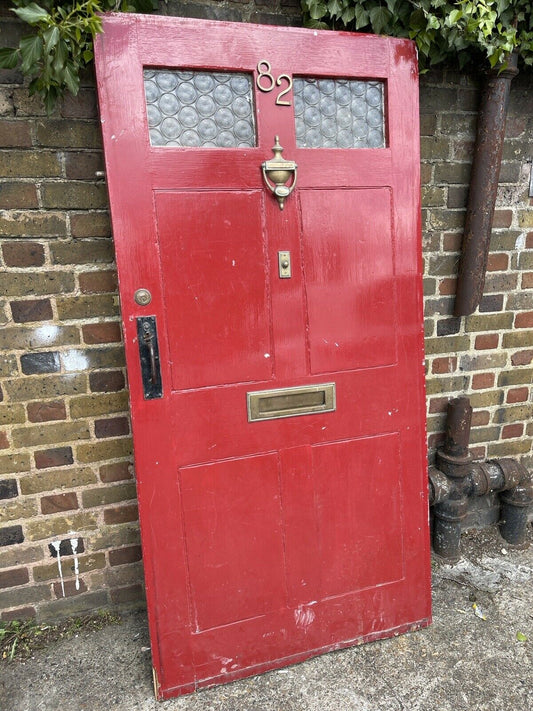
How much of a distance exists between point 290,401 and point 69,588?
1.33 m

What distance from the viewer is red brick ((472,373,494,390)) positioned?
8.16ft

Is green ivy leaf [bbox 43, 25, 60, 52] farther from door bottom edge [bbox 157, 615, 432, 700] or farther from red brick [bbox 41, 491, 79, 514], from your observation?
door bottom edge [bbox 157, 615, 432, 700]

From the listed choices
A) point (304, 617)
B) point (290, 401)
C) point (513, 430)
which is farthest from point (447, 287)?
point (304, 617)

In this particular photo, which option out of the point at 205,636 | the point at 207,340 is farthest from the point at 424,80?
the point at 205,636

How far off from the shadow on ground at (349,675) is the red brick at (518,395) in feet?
3.18

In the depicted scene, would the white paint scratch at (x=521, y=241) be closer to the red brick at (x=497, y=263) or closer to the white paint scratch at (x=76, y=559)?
the red brick at (x=497, y=263)

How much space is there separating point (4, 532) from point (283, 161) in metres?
1.85

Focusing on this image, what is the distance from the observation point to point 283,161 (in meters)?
1.68

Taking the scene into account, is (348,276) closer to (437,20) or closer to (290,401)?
(290,401)

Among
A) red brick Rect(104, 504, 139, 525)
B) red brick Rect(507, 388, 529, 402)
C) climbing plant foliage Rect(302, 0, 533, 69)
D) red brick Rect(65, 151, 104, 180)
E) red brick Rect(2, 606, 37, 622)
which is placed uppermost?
climbing plant foliage Rect(302, 0, 533, 69)

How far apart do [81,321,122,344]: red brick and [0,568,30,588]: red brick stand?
3.43 feet

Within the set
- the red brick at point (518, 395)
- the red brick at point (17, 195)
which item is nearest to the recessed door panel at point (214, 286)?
the red brick at point (17, 195)

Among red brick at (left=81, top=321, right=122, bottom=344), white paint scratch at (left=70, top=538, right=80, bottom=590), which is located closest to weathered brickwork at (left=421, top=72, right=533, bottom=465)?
red brick at (left=81, top=321, right=122, bottom=344)

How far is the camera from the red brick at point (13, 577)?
207 cm
